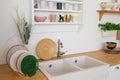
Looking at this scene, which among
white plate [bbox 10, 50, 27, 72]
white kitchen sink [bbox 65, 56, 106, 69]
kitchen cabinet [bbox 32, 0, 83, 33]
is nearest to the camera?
white plate [bbox 10, 50, 27, 72]

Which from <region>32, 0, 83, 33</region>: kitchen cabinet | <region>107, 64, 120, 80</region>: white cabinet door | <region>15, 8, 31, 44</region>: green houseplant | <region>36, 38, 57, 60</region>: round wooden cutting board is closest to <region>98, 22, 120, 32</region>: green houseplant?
<region>32, 0, 83, 33</region>: kitchen cabinet

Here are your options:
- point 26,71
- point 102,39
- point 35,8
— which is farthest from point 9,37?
point 102,39

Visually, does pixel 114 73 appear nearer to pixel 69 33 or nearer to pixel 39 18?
pixel 69 33

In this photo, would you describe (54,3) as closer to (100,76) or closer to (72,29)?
(72,29)

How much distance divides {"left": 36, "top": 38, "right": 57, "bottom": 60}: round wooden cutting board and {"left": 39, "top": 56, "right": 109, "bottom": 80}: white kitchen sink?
104mm

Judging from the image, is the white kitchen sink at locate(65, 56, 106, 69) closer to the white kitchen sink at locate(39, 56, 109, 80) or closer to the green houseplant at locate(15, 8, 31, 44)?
the white kitchen sink at locate(39, 56, 109, 80)

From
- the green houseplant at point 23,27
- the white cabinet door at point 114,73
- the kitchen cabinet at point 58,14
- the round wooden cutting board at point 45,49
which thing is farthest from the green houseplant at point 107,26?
the green houseplant at point 23,27

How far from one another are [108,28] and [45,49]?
3.68ft

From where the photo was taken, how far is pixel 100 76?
153 cm

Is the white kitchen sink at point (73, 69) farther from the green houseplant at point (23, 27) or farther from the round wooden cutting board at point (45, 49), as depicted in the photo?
the green houseplant at point (23, 27)

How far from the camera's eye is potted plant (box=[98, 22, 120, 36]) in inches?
86.4

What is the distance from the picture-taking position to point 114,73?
Answer: 1685mm

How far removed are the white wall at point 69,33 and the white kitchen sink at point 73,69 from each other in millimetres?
238

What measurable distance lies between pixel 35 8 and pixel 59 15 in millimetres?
347
